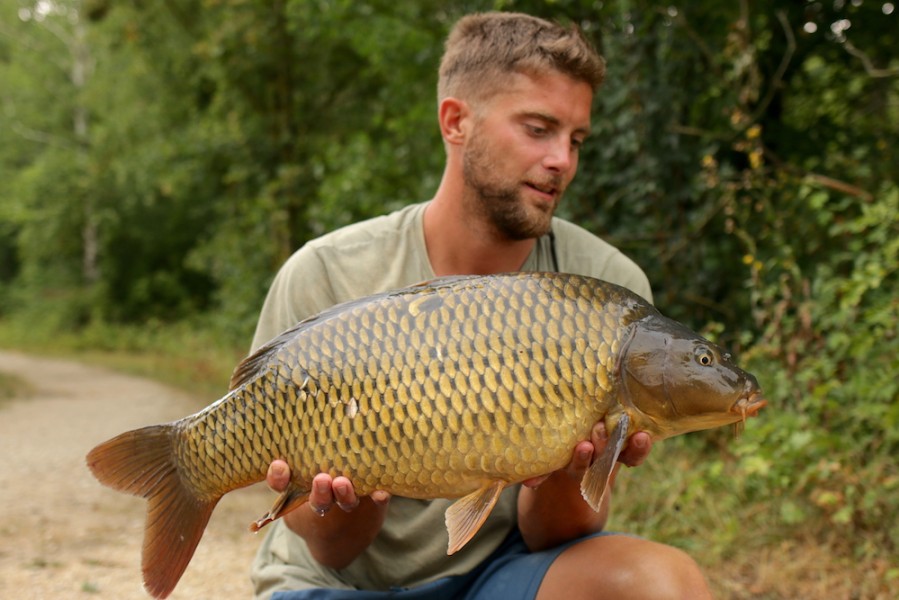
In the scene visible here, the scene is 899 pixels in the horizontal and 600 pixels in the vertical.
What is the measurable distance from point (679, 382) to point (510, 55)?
82cm

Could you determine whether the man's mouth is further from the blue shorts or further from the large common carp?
the blue shorts

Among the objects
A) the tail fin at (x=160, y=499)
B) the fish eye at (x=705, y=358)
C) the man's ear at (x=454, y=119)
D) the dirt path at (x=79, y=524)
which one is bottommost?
the dirt path at (x=79, y=524)

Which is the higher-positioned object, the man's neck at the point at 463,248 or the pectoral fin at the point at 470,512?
the man's neck at the point at 463,248

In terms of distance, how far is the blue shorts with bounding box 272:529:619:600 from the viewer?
1738 millimetres

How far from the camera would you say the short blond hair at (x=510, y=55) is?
191cm

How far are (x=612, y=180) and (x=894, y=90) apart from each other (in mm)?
1452

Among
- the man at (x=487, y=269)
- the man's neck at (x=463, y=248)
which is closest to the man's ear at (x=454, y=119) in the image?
the man at (x=487, y=269)

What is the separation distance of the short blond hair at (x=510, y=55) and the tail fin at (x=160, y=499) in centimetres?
93

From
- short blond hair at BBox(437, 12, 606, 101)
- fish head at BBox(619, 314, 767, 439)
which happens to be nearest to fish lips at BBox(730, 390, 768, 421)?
fish head at BBox(619, 314, 767, 439)

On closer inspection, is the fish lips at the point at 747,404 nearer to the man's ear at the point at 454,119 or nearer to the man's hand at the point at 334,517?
the man's hand at the point at 334,517

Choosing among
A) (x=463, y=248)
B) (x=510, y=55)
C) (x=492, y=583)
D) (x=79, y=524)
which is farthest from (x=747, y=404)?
(x=79, y=524)

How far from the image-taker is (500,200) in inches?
75.1

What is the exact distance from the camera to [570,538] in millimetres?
1778

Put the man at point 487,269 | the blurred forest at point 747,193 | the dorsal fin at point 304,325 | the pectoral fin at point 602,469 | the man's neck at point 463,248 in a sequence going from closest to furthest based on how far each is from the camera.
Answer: the pectoral fin at point 602,469
the dorsal fin at point 304,325
the man at point 487,269
the man's neck at point 463,248
the blurred forest at point 747,193
